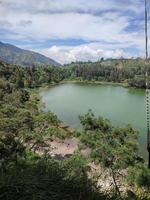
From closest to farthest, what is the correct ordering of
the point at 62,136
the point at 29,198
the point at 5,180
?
the point at 29,198 < the point at 5,180 < the point at 62,136

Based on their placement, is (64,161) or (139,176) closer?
(64,161)

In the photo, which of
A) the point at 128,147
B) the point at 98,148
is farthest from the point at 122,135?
the point at 98,148

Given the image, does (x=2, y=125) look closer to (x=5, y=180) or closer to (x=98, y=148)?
(x=98, y=148)

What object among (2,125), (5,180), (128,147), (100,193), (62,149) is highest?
(5,180)

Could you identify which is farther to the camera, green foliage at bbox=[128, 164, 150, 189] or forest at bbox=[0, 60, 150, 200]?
green foliage at bbox=[128, 164, 150, 189]

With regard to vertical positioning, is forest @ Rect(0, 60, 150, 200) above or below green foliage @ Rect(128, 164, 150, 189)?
above

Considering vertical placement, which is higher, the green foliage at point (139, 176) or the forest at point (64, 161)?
the forest at point (64, 161)

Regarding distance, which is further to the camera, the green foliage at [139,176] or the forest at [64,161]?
the green foliage at [139,176]

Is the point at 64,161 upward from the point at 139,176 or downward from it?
upward
